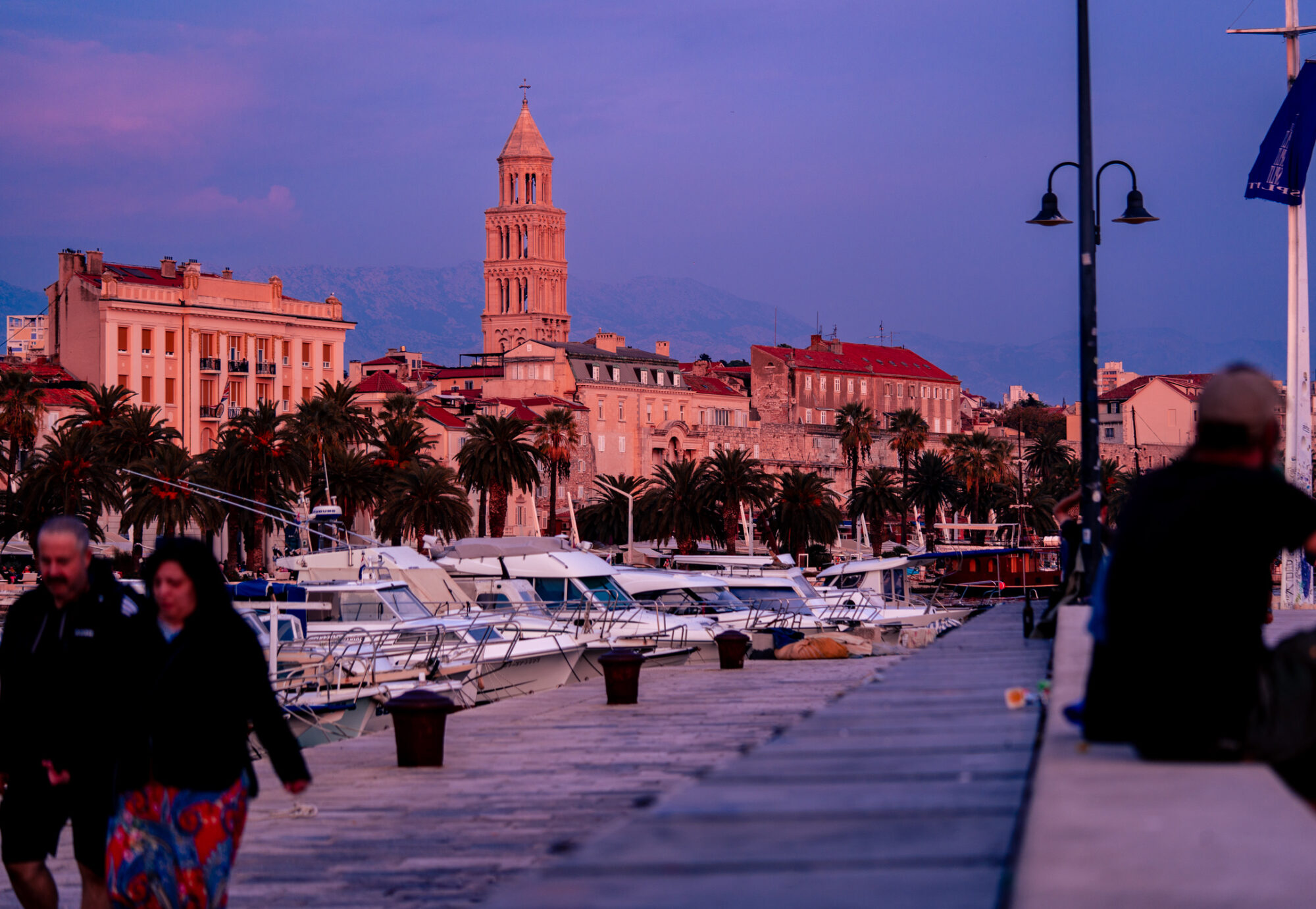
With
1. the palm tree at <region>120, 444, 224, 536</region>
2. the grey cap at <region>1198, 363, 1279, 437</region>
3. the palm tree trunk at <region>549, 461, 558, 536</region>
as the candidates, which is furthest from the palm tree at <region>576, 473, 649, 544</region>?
the grey cap at <region>1198, 363, 1279, 437</region>

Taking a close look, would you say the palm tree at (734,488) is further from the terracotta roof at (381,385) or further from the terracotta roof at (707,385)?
the terracotta roof at (707,385)

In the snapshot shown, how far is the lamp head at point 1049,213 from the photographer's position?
19828mm

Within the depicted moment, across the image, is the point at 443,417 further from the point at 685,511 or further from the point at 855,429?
the point at 685,511

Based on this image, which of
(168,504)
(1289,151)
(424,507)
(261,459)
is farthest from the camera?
(424,507)

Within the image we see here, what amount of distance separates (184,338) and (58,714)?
3751 inches

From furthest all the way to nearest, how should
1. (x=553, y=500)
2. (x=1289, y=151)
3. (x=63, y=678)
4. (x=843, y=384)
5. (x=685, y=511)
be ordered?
(x=843, y=384), (x=553, y=500), (x=685, y=511), (x=1289, y=151), (x=63, y=678)

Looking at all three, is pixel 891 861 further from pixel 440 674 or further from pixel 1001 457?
pixel 1001 457

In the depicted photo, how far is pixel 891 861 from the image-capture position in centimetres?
429

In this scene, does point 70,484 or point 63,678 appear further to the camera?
point 70,484

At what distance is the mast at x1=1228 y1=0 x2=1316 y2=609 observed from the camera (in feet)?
82.5

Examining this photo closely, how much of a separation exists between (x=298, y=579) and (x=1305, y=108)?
22.0m

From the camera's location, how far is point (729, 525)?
79.8 m

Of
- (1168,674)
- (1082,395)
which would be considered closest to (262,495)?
(1082,395)

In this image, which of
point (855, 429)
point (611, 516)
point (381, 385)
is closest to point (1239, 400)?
point (611, 516)
